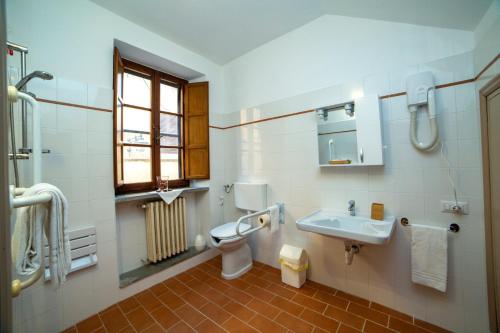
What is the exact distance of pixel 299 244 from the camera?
2.12m

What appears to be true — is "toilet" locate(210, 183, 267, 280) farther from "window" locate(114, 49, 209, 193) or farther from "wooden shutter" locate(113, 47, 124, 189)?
"wooden shutter" locate(113, 47, 124, 189)

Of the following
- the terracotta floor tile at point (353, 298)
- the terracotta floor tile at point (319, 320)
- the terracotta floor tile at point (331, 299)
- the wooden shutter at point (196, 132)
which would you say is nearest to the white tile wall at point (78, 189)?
the wooden shutter at point (196, 132)

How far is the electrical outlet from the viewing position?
4.45 feet

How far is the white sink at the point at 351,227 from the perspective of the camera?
4.39ft

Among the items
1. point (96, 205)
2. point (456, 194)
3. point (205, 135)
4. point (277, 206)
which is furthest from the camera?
point (205, 135)

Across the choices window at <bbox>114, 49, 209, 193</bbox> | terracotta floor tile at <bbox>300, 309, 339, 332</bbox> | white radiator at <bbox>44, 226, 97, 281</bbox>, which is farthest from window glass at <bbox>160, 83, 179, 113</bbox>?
terracotta floor tile at <bbox>300, 309, 339, 332</bbox>

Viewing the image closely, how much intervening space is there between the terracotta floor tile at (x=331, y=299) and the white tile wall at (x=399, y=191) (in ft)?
0.45

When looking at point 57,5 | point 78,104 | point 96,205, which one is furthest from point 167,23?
point 96,205

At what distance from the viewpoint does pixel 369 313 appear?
1589 mm

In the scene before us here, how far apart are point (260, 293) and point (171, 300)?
0.82 meters

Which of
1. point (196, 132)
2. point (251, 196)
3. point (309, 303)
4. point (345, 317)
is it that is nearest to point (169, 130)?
point (196, 132)

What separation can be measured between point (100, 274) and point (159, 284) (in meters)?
0.58

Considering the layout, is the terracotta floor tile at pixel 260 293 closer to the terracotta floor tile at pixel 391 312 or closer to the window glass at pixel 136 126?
the terracotta floor tile at pixel 391 312

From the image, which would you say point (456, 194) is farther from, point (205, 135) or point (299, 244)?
point (205, 135)
